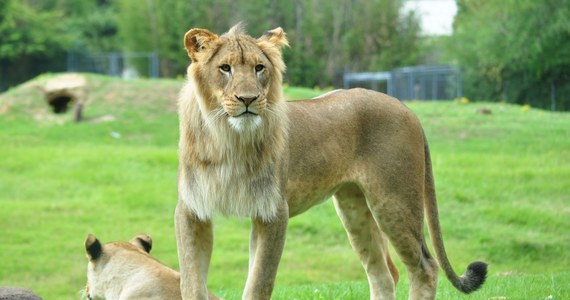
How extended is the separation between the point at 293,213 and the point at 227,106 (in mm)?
1158

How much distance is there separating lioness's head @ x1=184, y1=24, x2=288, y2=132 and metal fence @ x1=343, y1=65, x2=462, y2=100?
2500 cm

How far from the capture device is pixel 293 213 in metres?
6.04

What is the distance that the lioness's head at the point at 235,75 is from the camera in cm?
512

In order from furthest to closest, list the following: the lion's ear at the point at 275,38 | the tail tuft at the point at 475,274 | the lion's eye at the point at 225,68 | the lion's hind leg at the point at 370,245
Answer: the lion's hind leg at the point at 370,245
the tail tuft at the point at 475,274
the lion's ear at the point at 275,38
the lion's eye at the point at 225,68

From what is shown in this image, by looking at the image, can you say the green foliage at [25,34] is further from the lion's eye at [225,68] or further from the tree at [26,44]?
the lion's eye at [225,68]

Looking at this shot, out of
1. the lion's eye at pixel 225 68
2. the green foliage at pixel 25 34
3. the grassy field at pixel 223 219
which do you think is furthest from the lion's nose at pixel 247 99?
the green foliage at pixel 25 34

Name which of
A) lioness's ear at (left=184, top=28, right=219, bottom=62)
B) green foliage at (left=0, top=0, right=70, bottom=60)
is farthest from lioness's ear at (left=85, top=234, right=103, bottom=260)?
green foliage at (left=0, top=0, right=70, bottom=60)

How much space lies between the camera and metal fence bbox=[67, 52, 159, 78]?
35719 millimetres

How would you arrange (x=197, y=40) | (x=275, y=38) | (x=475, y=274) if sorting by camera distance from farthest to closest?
1. (x=475, y=274)
2. (x=275, y=38)
3. (x=197, y=40)

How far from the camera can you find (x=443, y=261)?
6.50 metres

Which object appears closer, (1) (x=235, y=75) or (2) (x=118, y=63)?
(1) (x=235, y=75)

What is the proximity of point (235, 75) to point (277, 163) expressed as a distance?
62cm

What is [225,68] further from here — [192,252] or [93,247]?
[93,247]

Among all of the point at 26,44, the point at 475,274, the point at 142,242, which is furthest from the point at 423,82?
the point at 142,242
